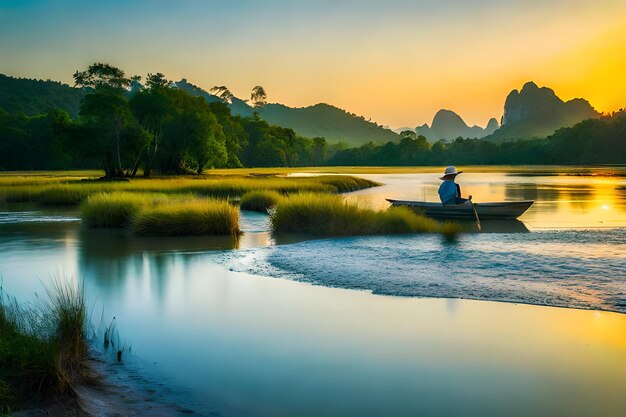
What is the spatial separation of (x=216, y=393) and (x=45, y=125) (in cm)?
10438

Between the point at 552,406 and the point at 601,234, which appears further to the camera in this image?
the point at 601,234

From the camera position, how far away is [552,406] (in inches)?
257

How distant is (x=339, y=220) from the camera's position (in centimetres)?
2206

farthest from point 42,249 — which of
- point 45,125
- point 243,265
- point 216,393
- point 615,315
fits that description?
point 45,125

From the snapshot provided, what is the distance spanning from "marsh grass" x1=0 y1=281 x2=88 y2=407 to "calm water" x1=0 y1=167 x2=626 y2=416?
35.7 inches

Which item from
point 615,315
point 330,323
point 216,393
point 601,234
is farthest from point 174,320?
point 601,234

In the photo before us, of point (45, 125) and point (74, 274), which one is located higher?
point (45, 125)

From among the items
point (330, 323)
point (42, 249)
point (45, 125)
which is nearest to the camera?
point (330, 323)

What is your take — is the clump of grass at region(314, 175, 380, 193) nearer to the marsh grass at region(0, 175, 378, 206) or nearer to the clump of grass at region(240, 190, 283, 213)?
the marsh grass at region(0, 175, 378, 206)

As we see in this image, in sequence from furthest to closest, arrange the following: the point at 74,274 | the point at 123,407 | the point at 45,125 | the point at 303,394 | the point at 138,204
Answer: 1. the point at 45,125
2. the point at 138,204
3. the point at 74,274
4. the point at 303,394
5. the point at 123,407

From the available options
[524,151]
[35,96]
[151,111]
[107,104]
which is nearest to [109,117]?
[107,104]

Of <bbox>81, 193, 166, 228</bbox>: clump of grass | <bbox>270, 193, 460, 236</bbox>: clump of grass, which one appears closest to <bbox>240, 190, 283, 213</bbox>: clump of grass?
<bbox>81, 193, 166, 228</bbox>: clump of grass

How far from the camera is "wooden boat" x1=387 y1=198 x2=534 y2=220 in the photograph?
26156 millimetres

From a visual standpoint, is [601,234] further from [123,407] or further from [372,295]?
[123,407]
